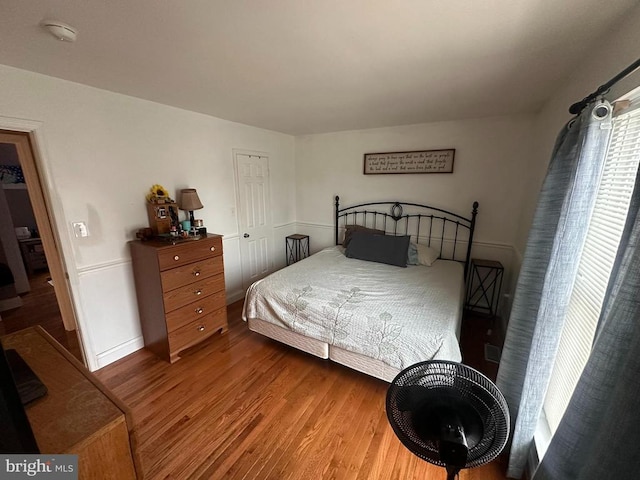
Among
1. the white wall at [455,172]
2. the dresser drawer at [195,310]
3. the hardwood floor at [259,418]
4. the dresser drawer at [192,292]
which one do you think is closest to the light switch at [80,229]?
the dresser drawer at [192,292]

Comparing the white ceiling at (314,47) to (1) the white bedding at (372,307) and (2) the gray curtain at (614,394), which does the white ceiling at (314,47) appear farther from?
(1) the white bedding at (372,307)

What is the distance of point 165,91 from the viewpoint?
2.06 m

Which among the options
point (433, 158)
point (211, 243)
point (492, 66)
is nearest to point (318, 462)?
point (211, 243)

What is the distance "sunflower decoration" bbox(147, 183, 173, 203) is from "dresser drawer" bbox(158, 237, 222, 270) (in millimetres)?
529

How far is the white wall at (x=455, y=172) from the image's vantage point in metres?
2.82

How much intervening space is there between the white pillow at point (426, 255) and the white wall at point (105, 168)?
2.60 meters

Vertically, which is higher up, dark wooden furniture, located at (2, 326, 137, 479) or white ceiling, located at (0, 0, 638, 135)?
white ceiling, located at (0, 0, 638, 135)

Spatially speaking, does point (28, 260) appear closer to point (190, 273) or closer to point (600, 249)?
point (190, 273)

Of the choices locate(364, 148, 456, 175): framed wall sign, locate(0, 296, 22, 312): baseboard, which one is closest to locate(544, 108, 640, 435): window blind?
locate(364, 148, 456, 175): framed wall sign

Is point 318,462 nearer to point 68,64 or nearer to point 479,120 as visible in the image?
point 68,64

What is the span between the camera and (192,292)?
234 cm

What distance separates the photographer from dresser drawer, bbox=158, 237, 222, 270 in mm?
2105

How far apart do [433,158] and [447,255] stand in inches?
49.7

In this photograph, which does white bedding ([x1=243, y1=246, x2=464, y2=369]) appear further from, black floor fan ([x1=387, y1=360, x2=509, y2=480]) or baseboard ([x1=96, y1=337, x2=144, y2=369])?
baseboard ([x1=96, y1=337, x2=144, y2=369])
